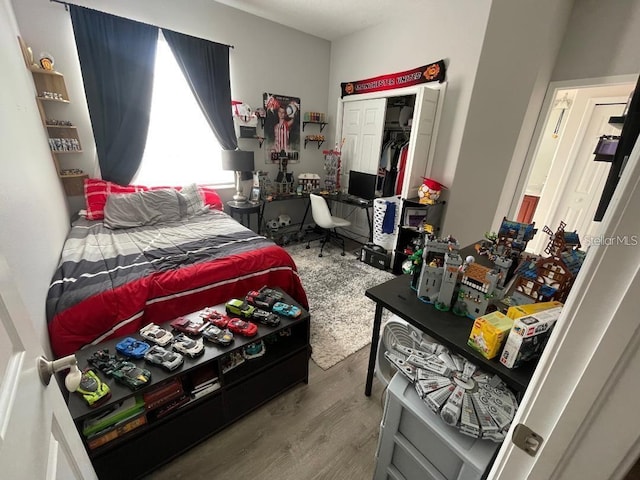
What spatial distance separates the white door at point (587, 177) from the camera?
2.99 metres

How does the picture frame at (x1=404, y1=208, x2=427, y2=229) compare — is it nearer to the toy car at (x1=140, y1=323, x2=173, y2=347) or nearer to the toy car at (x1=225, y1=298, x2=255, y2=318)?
the toy car at (x1=225, y1=298, x2=255, y2=318)

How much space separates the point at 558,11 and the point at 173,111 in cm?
385

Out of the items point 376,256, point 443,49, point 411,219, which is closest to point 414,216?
point 411,219

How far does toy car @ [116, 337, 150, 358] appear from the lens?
119cm

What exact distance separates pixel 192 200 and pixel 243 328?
2008 millimetres

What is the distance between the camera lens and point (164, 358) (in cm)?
117

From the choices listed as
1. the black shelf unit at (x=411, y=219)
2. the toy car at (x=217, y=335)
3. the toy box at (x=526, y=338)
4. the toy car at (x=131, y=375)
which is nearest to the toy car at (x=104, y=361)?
the toy car at (x=131, y=375)

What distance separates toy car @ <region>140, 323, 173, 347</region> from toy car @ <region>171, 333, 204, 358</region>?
40 millimetres

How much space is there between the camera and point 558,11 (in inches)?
91.4

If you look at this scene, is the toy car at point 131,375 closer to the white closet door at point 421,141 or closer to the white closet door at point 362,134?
the white closet door at point 421,141

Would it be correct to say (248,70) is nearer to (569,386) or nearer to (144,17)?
(144,17)

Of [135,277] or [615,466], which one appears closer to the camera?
[615,466]

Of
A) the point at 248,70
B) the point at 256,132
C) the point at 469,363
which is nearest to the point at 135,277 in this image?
the point at 469,363

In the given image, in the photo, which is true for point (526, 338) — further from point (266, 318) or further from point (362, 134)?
point (362, 134)
